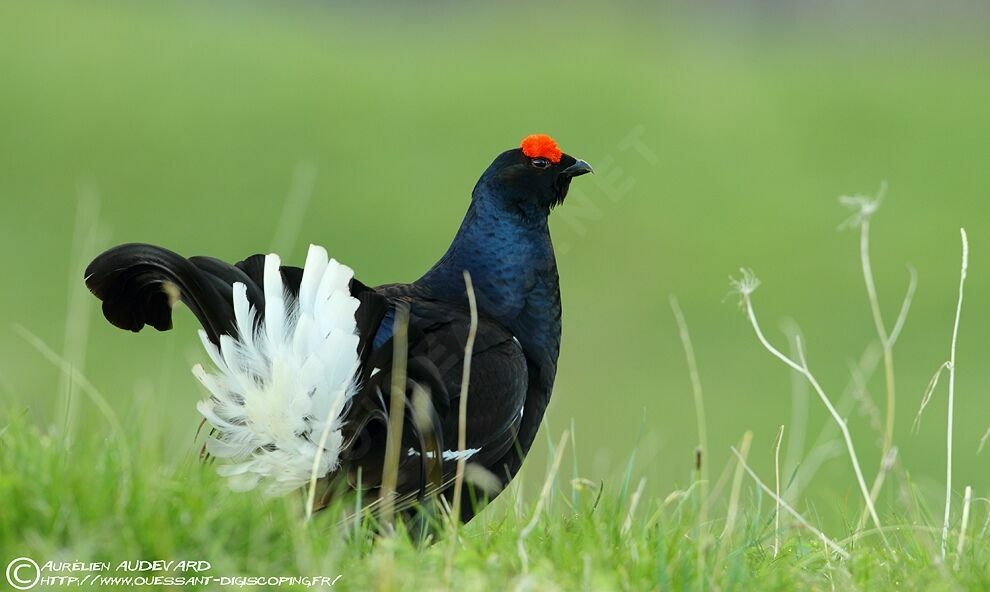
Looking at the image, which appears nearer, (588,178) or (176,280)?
(176,280)

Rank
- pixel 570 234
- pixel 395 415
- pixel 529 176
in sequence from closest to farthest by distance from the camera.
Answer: pixel 395 415 → pixel 529 176 → pixel 570 234

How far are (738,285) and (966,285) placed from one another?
18.0m

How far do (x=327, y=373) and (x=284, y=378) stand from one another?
126 mm

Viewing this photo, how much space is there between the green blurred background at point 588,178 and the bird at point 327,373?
6380 mm

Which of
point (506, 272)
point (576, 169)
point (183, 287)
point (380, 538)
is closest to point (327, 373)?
point (183, 287)

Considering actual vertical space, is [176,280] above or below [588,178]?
below

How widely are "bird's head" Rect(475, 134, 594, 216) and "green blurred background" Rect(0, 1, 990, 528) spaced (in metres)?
5.96

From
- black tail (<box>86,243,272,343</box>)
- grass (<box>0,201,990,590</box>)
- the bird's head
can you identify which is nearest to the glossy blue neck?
the bird's head

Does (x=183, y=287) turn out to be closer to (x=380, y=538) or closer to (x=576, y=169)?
(x=380, y=538)

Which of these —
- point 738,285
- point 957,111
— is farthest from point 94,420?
point 957,111

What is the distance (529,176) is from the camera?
448cm

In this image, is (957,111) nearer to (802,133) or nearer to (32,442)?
(802,133)

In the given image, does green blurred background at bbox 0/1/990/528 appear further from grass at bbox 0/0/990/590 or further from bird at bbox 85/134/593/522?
bird at bbox 85/134/593/522

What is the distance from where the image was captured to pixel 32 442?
2.95 m
